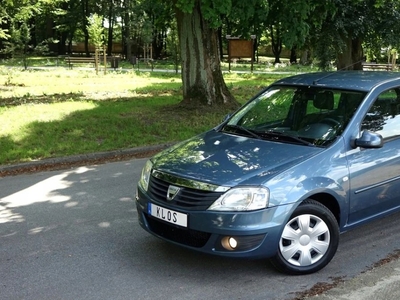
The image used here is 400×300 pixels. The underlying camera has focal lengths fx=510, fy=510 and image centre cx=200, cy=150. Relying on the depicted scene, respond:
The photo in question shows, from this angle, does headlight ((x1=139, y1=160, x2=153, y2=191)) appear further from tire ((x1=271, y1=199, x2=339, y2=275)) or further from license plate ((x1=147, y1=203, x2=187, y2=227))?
tire ((x1=271, y1=199, x2=339, y2=275))

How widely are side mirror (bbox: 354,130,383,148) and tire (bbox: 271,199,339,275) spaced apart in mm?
679

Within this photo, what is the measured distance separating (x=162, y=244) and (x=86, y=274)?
906 mm

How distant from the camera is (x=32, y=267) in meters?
4.59

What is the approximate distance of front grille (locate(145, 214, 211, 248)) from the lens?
4.16 m

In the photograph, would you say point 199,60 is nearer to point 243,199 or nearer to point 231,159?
point 231,159

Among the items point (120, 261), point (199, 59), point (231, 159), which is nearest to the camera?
point (231, 159)

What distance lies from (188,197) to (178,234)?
1.30ft

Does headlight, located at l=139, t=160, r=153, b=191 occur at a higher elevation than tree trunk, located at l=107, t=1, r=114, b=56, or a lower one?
lower

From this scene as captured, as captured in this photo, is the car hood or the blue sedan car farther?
the car hood

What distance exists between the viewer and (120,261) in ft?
15.4

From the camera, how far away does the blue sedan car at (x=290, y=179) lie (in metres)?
4.01

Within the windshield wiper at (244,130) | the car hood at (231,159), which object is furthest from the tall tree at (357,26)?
the car hood at (231,159)

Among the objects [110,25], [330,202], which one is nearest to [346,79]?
[330,202]

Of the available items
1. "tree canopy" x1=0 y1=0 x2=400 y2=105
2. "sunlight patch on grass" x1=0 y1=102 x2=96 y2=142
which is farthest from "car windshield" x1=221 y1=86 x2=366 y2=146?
"tree canopy" x1=0 y1=0 x2=400 y2=105
